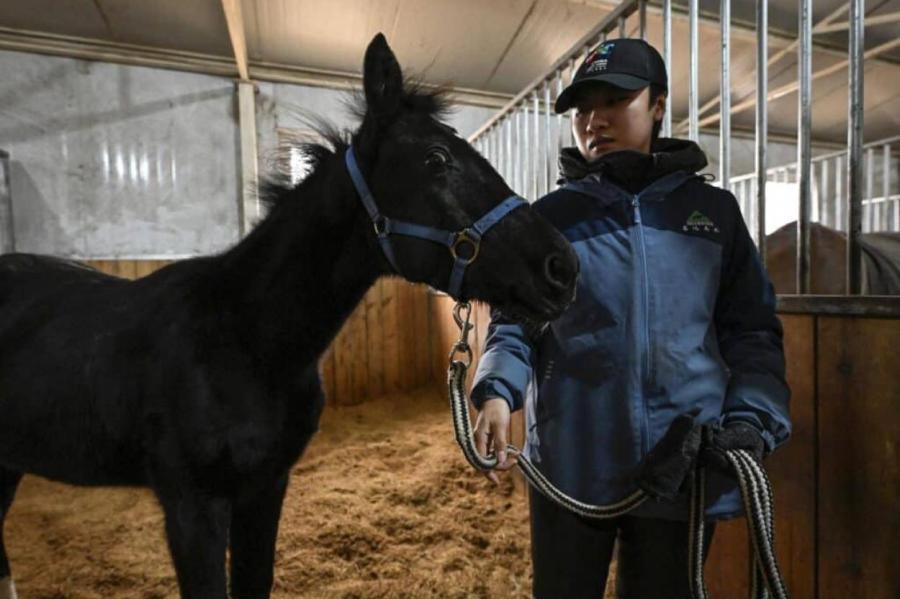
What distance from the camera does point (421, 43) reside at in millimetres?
4234

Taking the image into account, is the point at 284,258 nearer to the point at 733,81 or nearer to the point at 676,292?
the point at 676,292

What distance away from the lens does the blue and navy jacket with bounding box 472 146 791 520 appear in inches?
36.5

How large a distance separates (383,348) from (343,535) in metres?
2.34

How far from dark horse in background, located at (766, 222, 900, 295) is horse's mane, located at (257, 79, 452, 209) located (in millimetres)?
1738

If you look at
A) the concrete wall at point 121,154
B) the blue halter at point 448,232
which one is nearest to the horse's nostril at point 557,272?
the blue halter at point 448,232

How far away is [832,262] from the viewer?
2.06 m

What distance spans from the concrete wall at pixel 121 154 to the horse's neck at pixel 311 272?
313 centimetres

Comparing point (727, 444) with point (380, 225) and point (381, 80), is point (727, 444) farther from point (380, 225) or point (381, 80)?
point (381, 80)

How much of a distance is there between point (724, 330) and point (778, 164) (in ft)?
26.5

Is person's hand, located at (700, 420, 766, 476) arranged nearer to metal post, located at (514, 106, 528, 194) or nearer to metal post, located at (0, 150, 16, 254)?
metal post, located at (514, 106, 528, 194)

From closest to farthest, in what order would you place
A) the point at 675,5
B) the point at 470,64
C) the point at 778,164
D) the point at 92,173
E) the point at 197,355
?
1. the point at 197,355
2. the point at 675,5
3. the point at 92,173
4. the point at 470,64
5. the point at 778,164

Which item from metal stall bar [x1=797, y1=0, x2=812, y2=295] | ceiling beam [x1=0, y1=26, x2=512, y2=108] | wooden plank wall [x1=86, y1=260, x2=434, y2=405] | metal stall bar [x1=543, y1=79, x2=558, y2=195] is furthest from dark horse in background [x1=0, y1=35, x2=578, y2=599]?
ceiling beam [x1=0, y1=26, x2=512, y2=108]

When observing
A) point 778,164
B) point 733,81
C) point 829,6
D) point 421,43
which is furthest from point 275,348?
point 778,164

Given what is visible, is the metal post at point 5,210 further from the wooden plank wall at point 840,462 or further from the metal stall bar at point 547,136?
the wooden plank wall at point 840,462
